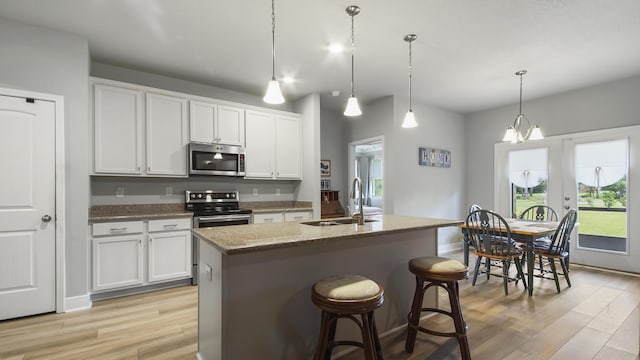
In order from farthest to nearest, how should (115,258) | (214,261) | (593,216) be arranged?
(593,216) < (115,258) < (214,261)

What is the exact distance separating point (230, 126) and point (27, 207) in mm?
2238

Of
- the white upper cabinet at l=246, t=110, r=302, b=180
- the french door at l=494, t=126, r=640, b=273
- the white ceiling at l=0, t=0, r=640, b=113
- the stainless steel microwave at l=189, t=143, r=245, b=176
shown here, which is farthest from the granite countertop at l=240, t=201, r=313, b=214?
the french door at l=494, t=126, r=640, b=273

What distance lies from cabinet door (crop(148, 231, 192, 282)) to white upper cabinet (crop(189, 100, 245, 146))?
1.23 meters

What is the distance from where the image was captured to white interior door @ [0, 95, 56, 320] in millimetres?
2686

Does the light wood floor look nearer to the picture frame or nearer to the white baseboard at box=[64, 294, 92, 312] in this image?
the white baseboard at box=[64, 294, 92, 312]

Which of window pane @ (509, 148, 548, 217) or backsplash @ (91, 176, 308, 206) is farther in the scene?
window pane @ (509, 148, 548, 217)

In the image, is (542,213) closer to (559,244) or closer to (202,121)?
(559,244)

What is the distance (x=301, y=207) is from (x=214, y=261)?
3.08 meters

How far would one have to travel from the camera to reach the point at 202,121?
13.0 feet

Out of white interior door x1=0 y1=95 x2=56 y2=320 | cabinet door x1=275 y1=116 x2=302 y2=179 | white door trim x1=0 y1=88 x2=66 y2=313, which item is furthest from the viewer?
cabinet door x1=275 y1=116 x2=302 y2=179

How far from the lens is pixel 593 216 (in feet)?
14.7

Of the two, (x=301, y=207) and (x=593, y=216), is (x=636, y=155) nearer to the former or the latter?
(x=593, y=216)

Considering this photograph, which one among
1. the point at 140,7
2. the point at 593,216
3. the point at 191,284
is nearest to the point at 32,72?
the point at 140,7

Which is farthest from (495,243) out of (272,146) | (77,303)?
(77,303)
